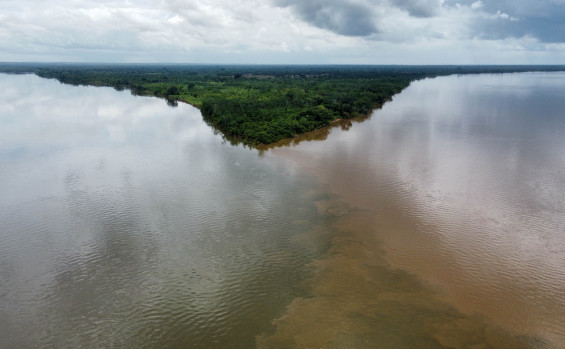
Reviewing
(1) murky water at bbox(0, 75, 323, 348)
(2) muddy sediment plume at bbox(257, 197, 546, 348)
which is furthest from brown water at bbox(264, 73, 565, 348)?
(1) murky water at bbox(0, 75, 323, 348)

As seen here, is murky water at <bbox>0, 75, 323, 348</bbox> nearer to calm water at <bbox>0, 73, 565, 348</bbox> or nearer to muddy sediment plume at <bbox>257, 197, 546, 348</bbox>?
calm water at <bbox>0, 73, 565, 348</bbox>

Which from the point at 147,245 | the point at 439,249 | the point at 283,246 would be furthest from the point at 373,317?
the point at 147,245

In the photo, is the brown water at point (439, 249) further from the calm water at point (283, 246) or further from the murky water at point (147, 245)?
the murky water at point (147, 245)

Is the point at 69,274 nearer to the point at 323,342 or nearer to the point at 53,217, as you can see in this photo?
the point at 53,217

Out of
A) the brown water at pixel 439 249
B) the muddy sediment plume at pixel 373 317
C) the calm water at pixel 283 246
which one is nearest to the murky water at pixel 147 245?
the calm water at pixel 283 246

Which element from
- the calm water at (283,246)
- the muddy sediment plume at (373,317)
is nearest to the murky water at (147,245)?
the calm water at (283,246)

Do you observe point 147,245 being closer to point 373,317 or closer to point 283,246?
point 283,246

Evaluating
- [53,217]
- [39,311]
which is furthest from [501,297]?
[53,217]

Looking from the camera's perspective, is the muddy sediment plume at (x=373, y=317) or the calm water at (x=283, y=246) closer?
the muddy sediment plume at (x=373, y=317)
